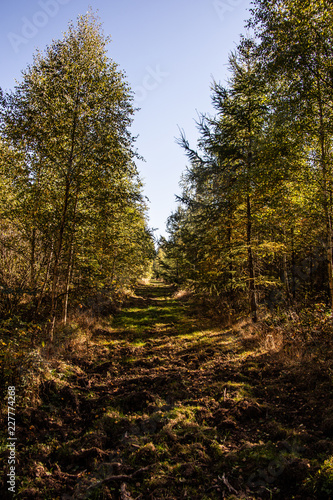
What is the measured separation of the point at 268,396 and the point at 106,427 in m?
3.50

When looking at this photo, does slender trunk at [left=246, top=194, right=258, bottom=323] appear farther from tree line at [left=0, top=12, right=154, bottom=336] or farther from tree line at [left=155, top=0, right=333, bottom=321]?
tree line at [left=0, top=12, right=154, bottom=336]

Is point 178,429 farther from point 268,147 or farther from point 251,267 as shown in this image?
point 268,147

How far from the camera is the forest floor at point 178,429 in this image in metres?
3.34

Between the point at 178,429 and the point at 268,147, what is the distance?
846 centimetres

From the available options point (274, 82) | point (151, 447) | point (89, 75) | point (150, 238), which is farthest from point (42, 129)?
point (150, 238)

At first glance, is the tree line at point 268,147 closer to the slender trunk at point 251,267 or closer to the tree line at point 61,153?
the slender trunk at point 251,267

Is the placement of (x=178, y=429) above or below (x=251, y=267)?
below

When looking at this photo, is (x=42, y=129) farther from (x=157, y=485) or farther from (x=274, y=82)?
(x=157, y=485)

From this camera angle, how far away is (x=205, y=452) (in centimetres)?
397

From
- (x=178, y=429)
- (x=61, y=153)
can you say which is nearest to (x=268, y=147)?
(x=61, y=153)

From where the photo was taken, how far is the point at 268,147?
8.59m

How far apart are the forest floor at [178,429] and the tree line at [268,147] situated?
425 centimetres

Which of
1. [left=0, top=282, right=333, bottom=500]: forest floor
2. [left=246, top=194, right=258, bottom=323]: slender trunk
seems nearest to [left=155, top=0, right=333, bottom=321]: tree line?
[left=246, top=194, right=258, bottom=323]: slender trunk

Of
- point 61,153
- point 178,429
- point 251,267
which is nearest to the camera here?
point 178,429
